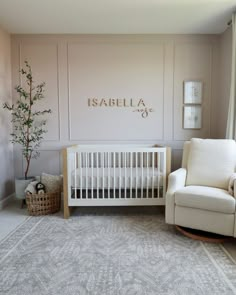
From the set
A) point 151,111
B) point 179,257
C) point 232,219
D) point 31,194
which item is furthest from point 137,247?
point 151,111

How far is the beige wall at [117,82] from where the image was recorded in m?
3.64

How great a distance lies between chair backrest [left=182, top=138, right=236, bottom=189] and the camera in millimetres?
2752

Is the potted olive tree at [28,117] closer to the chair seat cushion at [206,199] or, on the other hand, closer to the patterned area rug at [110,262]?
the patterned area rug at [110,262]

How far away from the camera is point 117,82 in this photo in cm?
369

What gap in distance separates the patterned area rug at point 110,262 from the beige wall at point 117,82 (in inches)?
54.2

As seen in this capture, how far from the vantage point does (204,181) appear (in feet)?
9.14

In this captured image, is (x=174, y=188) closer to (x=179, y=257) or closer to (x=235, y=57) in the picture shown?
(x=179, y=257)

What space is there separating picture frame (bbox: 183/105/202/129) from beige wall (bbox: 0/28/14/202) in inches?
98.5

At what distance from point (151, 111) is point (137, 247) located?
2.04 metres

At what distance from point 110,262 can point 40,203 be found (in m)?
1.41

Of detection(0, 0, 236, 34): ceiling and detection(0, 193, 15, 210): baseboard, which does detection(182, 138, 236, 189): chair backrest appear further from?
detection(0, 193, 15, 210): baseboard

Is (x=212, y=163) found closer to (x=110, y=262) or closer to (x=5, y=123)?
(x=110, y=262)

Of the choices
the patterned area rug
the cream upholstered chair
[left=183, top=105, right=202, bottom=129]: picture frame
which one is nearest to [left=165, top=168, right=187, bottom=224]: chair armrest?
the cream upholstered chair

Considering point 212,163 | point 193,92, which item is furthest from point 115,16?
point 212,163
